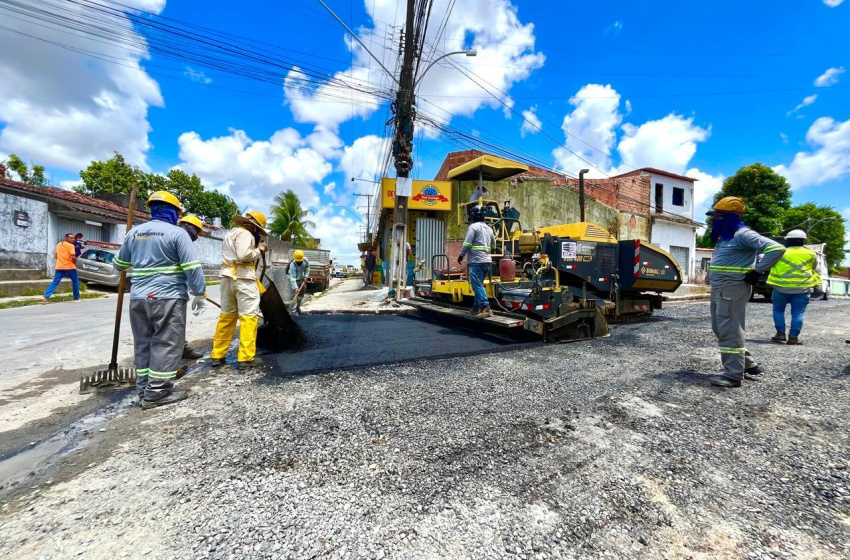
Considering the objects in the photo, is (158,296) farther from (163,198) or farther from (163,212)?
(163,198)

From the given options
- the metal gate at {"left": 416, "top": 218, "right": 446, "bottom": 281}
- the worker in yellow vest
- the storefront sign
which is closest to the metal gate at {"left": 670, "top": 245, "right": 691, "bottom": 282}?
the metal gate at {"left": 416, "top": 218, "right": 446, "bottom": 281}

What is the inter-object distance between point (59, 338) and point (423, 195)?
35.1 ft

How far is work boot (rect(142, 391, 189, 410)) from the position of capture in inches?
110

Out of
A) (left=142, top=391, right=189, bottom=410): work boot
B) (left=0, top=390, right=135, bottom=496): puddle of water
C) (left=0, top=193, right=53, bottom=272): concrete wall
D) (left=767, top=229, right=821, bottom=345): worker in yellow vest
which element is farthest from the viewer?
(left=0, top=193, right=53, bottom=272): concrete wall

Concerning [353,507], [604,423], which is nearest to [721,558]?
[604,423]

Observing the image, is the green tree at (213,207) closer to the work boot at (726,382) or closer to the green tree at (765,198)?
the work boot at (726,382)

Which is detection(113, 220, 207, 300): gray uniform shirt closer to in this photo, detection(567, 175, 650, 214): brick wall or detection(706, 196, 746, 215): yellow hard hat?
detection(706, 196, 746, 215): yellow hard hat

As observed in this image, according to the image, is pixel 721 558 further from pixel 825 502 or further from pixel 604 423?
pixel 604 423

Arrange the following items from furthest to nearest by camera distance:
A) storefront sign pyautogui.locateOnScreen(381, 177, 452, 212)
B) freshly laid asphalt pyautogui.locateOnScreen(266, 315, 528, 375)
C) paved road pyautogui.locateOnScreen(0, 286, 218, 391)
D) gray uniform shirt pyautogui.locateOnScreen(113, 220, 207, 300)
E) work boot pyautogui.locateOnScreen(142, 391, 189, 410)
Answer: storefront sign pyautogui.locateOnScreen(381, 177, 452, 212), freshly laid asphalt pyautogui.locateOnScreen(266, 315, 528, 375), paved road pyautogui.locateOnScreen(0, 286, 218, 391), gray uniform shirt pyautogui.locateOnScreen(113, 220, 207, 300), work boot pyautogui.locateOnScreen(142, 391, 189, 410)

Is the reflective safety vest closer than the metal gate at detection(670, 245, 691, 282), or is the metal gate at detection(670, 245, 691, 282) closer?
the reflective safety vest

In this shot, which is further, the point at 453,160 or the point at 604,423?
the point at 453,160

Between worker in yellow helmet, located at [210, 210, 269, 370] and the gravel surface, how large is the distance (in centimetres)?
65

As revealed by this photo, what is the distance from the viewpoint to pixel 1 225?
10305 millimetres

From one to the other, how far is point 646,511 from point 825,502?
33.1 inches
